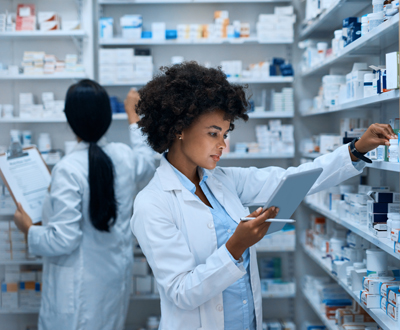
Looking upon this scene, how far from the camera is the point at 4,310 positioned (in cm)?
295

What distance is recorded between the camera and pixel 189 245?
1.45 meters

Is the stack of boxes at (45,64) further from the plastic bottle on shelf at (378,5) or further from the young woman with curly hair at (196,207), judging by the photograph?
the plastic bottle on shelf at (378,5)

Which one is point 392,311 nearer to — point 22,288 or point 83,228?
point 83,228

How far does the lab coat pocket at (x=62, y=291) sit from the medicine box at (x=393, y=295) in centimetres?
166

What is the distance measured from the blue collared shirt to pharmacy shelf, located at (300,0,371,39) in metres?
1.56

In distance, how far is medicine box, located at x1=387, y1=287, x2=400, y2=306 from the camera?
64.1 inches

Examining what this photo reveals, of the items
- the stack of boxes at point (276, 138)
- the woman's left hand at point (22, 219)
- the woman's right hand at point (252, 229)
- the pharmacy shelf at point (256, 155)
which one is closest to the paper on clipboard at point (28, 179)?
the woman's left hand at point (22, 219)

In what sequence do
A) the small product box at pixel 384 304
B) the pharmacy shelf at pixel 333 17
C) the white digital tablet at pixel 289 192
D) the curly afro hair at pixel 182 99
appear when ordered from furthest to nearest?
the pharmacy shelf at pixel 333 17, the small product box at pixel 384 304, the curly afro hair at pixel 182 99, the white digital tablet at pixel 289 192

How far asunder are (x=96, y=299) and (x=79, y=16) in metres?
2.55

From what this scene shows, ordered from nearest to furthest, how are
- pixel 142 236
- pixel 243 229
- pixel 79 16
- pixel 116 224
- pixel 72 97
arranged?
pixel 243 229 < pixel 142 236 < pixel 72 97 < pixel 116 224 < pixel 79 16

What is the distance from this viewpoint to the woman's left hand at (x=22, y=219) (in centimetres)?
240

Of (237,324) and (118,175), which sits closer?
(237,324)

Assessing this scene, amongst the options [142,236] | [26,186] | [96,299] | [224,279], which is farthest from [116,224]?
[224,279]

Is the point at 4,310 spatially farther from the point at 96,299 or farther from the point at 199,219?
the point at 199,219
